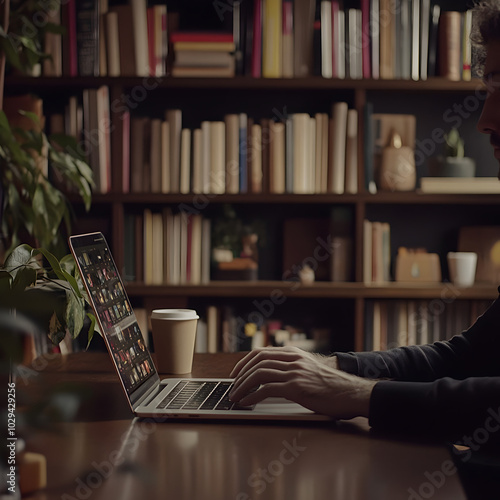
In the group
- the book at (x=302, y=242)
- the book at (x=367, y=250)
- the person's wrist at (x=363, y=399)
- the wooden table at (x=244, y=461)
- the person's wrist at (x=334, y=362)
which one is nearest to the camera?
the wooden table at (x=244, y=461)

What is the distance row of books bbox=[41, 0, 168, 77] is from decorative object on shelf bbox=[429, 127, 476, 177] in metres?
1.17

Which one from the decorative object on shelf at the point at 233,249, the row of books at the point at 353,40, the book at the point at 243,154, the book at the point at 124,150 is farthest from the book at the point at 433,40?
the book at the point at 124,150

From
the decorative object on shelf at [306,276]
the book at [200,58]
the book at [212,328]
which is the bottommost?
the book at [212,328]

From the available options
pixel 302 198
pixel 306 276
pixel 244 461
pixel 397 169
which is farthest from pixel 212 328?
pixel 244 461

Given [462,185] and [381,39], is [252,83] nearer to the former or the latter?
[381,39]

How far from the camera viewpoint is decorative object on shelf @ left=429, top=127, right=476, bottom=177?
2.71 m

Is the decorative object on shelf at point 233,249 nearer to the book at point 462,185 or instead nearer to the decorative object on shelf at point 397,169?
the decorative object on shelf at point 397,169

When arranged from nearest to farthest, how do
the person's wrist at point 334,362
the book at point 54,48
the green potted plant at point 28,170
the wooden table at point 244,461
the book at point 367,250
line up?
the wooden table at point 244,461, the person's wrist at point 334,362, the green potted plant at point 28,170, the book at point 54,48, the book at point 367,250

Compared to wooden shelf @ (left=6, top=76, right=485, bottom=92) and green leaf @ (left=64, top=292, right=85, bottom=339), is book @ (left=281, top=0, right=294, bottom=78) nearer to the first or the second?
wooden shelf @ (left=6, top=76, right=485, bottom=92)

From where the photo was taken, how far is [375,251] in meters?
2.72

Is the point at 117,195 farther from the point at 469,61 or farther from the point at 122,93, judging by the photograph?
the point at 469,61

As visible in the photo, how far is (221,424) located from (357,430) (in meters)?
0.19

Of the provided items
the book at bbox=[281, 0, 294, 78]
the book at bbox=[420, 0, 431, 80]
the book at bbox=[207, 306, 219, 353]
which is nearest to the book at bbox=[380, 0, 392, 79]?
the book at bbox=[420, 0, 431, 80]

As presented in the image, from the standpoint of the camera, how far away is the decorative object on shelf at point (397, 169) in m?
2.72
